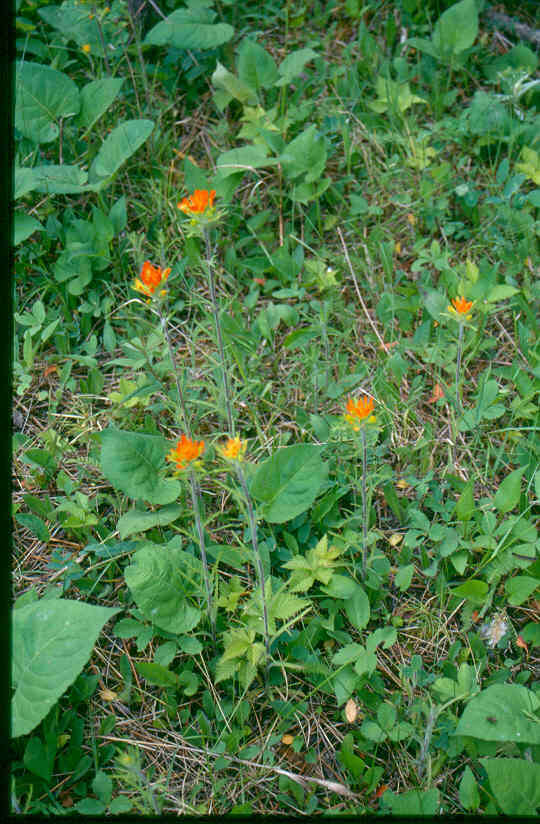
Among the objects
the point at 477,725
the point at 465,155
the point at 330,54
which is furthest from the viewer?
the point at 330,54

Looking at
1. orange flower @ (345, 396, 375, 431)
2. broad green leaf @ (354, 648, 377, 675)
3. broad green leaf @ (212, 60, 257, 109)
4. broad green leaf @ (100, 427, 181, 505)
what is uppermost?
broad green leaf @ (212, 60, 257, 109)

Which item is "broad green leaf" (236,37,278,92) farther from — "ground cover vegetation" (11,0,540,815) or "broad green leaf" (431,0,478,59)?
"broad green leaf" (431,0,478,59)

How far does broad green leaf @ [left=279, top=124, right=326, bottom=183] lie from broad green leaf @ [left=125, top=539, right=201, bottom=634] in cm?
158

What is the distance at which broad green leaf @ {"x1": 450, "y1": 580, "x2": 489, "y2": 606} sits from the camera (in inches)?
70.5

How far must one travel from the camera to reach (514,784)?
59.1 inches

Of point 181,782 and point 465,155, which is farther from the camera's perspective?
point 465,155

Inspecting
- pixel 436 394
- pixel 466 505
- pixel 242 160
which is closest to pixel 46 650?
pixel 466 505

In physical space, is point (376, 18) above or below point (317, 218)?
above

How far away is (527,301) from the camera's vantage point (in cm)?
238

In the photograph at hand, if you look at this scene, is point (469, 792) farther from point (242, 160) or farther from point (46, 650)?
point (242, 160)

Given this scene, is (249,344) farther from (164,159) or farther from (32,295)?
(164,159)

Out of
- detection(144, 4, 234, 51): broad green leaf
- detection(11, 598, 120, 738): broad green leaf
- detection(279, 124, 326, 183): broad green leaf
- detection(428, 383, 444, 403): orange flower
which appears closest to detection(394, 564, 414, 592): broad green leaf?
detection(428, 383, 444, 403): orange flower

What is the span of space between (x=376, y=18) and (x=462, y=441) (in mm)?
2155

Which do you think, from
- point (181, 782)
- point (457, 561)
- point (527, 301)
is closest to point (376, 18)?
point (527, 301)
